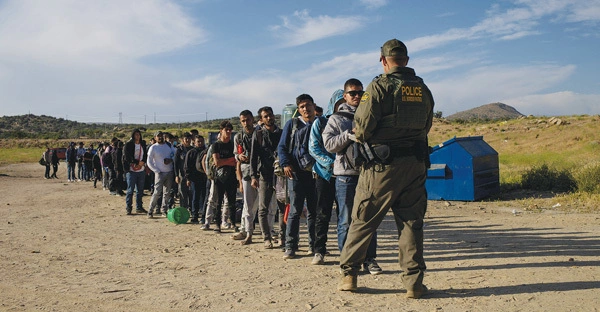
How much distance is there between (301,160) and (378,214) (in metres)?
1.99

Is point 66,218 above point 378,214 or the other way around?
the other way around

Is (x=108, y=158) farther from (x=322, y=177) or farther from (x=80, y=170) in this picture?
(x=80, y=170)

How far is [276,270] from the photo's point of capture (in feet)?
21.2

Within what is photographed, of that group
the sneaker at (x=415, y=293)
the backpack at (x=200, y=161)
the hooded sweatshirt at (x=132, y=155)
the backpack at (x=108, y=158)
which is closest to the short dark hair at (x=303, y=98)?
the sneaker at (x=415, y=293)

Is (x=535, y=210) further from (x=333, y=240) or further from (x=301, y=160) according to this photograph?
(x=301, y=160)

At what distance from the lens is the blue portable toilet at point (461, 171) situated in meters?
13.5

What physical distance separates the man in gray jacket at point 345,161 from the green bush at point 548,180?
10.1 meters

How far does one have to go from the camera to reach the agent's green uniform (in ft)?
16.0

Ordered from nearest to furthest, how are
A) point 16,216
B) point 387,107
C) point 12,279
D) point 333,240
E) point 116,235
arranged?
point 387,107, point 12,279, point 333,240, point 116,235, point 16,216

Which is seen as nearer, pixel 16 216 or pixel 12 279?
pixel 12 279

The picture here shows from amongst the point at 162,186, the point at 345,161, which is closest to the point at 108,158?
the point at 162,186

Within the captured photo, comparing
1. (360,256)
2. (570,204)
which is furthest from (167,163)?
(570,204)

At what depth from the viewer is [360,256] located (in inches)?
203

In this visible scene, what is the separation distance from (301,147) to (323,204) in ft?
2.56
